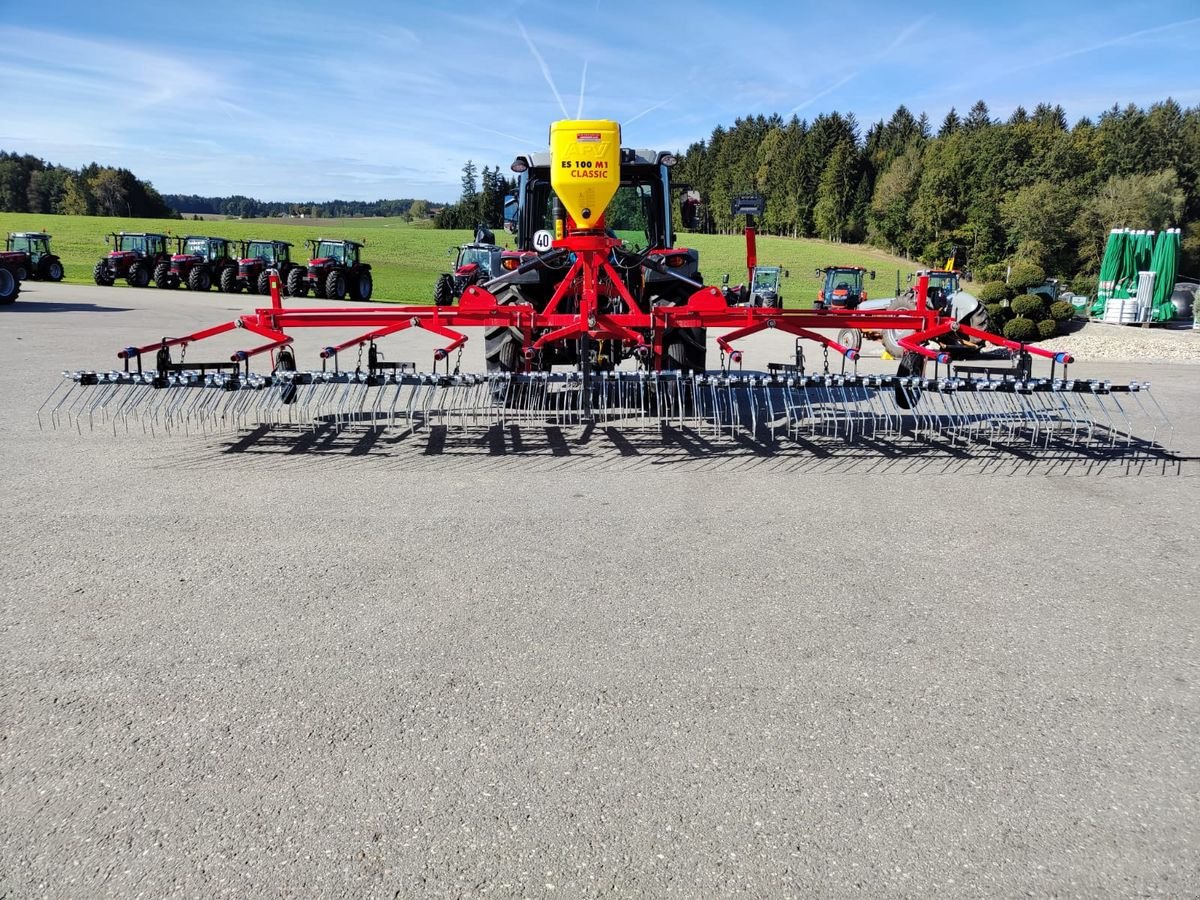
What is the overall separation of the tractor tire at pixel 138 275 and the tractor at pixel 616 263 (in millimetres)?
23750

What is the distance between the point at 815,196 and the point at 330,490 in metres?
80.2

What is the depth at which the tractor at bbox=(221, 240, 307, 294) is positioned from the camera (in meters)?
25.7

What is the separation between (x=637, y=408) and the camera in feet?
26.8

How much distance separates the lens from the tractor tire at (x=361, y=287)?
26047mm

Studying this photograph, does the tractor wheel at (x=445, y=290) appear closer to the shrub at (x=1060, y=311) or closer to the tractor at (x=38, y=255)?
→ the shrub at (x=1060, y=311)

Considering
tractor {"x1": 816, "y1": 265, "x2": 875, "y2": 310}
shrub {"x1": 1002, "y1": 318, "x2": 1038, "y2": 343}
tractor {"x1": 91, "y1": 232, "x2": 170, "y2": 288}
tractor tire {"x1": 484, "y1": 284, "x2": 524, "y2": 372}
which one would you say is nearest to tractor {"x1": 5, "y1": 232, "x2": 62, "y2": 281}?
tractor {"x1": 91, "y1": 232, "x2": 170, "y2": 288}

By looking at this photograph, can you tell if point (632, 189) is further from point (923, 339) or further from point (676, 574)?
point (676, 574)

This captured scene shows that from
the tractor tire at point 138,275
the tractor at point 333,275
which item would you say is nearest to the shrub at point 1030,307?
the tractor at point 333,275

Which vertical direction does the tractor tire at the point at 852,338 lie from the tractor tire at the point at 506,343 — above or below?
below

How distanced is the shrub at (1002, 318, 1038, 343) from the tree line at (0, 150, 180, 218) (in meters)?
84.7

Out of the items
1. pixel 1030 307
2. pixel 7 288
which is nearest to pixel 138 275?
pixel 7 288

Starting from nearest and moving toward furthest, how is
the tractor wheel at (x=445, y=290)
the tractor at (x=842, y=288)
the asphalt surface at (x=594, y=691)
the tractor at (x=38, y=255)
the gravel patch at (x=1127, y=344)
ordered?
the asphalt surface at (x=594, y=691), the gravel patch at (x=1127, y=344), the tractor at (x=842, y=288), the tractor wheel at (x=445, y=290), the tractor at (x=38, y=255)

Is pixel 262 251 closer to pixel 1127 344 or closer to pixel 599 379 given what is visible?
pixel 599 379

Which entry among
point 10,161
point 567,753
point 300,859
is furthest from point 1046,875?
point 10,161
